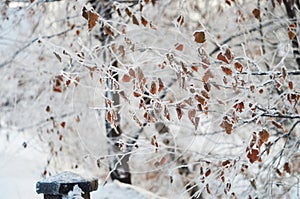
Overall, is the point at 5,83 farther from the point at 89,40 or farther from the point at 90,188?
the point at 90,188

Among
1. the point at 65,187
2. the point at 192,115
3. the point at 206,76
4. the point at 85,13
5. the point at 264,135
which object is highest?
the point at 85,13

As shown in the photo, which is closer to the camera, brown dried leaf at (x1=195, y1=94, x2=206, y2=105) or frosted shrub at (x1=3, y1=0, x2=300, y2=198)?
brown dried leaf at (x1=195, y1=94, x2=206, y2=105)

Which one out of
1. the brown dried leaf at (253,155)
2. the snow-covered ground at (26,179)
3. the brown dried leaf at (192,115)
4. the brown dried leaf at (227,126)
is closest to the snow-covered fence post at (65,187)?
the brown dried leaf at (192,115)

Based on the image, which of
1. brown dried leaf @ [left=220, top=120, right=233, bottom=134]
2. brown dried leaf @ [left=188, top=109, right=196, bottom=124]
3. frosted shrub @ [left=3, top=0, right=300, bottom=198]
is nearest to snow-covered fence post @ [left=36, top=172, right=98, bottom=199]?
frosted shrub @ [left=3, top=0, right=300, bottom=198]

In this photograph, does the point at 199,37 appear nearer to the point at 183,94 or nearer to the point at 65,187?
the point at 65,187

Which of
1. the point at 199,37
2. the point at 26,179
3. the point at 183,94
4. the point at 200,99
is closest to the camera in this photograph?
the point at 199,37

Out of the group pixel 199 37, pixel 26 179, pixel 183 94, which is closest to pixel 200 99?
pixel 199 37

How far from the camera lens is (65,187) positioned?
2711 millimetres

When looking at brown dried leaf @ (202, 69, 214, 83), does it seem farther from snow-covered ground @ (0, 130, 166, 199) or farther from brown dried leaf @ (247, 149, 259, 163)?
snow-covered ground @ (0, 130, 166, 199)

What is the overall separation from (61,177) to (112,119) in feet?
1.36

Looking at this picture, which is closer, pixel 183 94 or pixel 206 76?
pixel 206 76

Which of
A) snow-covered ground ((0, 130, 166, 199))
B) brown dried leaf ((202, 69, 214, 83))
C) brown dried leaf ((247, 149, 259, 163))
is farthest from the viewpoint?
snow-covered ground ((0, 130, 166, 199))

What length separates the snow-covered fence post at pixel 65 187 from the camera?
271 cm

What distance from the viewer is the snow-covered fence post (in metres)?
2.71
